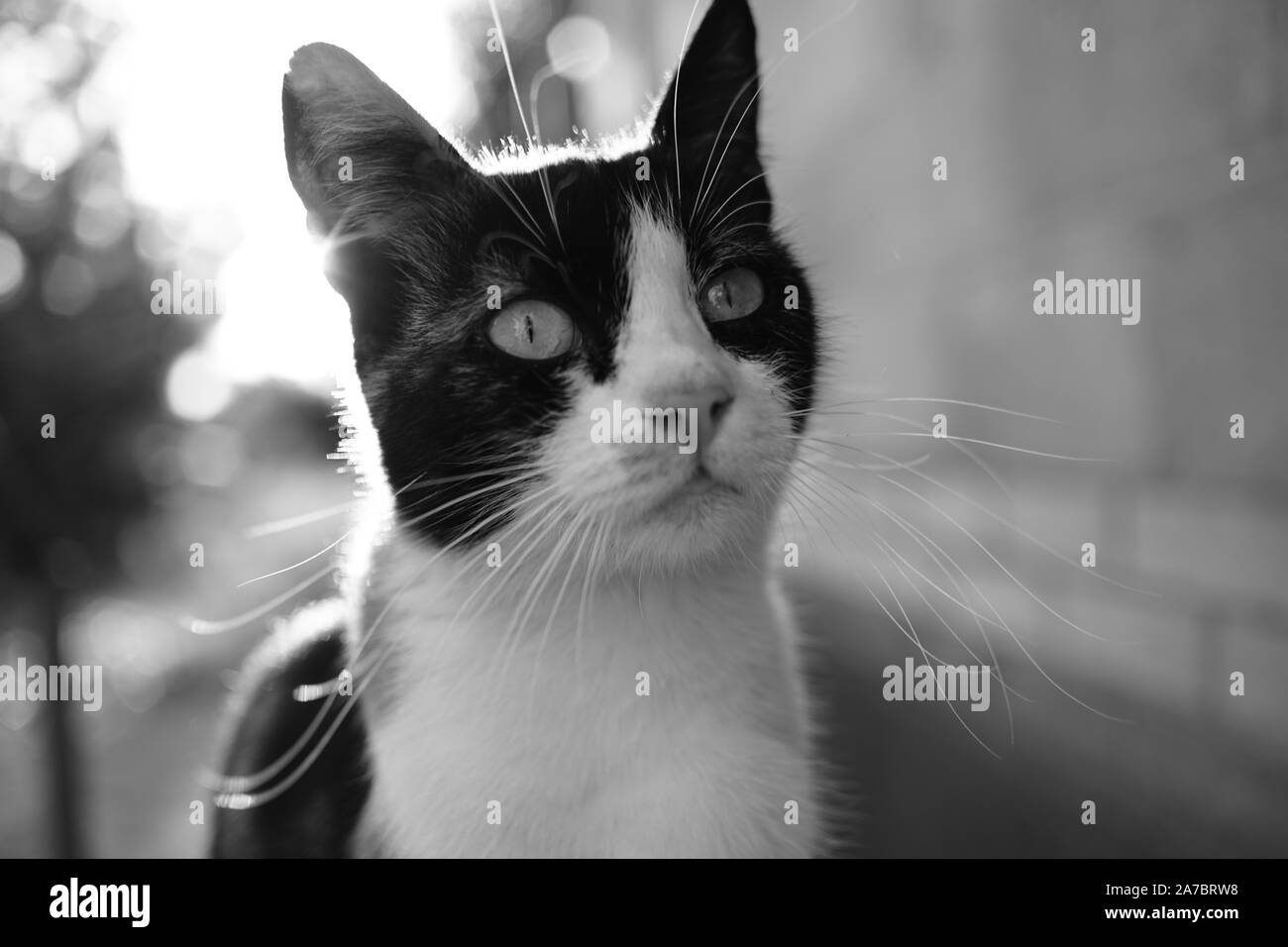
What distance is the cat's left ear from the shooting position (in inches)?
30.9

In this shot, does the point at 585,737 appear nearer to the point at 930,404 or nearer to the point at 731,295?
the point at 731,295

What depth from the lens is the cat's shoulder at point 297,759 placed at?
78 centimetres

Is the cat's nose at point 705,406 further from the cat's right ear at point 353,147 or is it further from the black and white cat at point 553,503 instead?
the cat's right ear at point 353,147

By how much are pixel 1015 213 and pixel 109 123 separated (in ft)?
3.77

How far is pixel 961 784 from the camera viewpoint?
1225mm

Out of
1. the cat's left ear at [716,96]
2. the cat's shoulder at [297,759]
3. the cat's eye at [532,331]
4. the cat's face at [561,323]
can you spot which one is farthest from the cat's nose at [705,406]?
the cat's shoulder at [297,759]

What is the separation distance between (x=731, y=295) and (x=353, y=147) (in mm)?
357

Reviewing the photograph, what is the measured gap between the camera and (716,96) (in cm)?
84

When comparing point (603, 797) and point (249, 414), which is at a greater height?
point (249, 414)

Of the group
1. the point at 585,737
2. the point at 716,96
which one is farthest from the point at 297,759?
the point at 716,96

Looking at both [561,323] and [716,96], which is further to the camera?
[716,96]

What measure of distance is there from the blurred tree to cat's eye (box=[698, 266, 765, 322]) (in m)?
0.65
